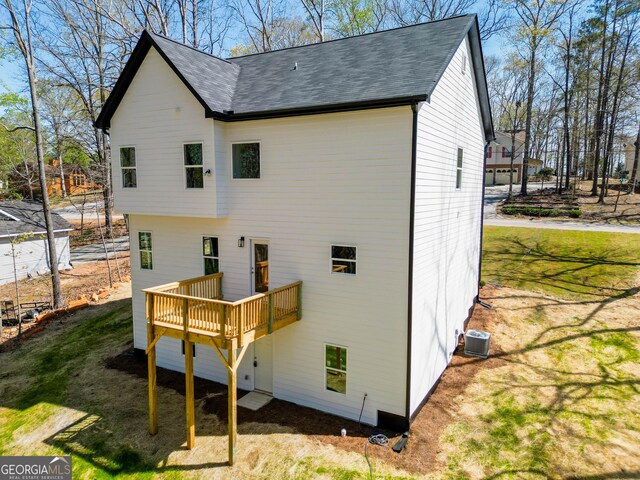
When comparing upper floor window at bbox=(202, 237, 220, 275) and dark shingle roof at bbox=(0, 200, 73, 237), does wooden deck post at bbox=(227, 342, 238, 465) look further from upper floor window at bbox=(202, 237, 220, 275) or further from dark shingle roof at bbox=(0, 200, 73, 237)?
dark shingle roof at bbox=(0, 200, 73, 237)

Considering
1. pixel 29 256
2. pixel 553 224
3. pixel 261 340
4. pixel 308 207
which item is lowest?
pixel 261 340

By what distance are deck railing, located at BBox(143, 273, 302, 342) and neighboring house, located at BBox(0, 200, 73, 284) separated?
1892 centimetres

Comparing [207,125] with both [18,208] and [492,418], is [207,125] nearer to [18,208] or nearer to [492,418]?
[492,418]

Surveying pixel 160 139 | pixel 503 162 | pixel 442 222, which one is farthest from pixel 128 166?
pixel 503 162

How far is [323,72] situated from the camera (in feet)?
37.7

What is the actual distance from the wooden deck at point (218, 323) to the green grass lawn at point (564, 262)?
11.9 meters

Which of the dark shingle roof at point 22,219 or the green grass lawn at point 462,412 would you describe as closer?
the green grass lawn at point 462,412

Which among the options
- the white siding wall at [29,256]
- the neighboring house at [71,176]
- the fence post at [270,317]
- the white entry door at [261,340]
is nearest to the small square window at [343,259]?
the fence post at [270,317]

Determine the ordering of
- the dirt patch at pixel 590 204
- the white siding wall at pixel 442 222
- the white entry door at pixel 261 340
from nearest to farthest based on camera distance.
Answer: the white siding wall at pixel 442 222, the white entry door at pixel 261 340, the dirt patch at pixel 590 204

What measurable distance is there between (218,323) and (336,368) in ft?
10.6

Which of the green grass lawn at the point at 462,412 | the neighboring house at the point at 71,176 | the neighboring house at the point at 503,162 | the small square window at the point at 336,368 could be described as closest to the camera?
the green grass lawn at the point at 462,412

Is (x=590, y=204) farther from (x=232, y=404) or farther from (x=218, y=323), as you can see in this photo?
(x=232, y=404)

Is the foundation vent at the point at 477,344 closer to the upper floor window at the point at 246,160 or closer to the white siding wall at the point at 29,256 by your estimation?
the upper floor window at the point at 246,160

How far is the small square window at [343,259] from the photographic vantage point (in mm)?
9844
